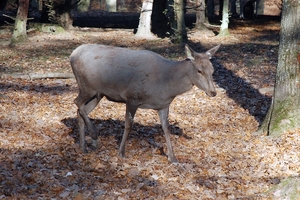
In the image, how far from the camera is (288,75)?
1007 centimetres

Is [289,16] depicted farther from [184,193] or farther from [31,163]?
[31,163]

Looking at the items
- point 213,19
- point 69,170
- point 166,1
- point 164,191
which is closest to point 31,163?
point 69,170

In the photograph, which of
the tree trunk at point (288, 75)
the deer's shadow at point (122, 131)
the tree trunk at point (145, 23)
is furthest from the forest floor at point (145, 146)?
the tree trunk at point (145, 23)

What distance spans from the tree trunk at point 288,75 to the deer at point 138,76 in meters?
2.11

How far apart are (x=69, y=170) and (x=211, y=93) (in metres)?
2.77

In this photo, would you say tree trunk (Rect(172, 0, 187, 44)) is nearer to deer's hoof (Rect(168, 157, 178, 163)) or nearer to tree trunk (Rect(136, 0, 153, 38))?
tree trunk (Rect(136, 0, 153, 38))

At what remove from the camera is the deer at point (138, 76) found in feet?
28.6

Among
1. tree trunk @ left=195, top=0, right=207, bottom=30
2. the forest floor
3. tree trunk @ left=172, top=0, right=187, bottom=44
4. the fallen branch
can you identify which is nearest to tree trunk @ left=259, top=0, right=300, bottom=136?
the forest floor

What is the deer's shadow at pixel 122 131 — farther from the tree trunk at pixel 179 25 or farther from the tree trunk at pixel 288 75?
the tree trunk at pixel 179 25

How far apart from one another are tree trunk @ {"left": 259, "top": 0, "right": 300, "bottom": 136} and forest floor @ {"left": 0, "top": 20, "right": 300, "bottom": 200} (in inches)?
11.7

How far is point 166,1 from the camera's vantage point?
25.6 m

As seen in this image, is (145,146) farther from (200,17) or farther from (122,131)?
(200,17)

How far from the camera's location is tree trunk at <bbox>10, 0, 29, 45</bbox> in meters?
19.6

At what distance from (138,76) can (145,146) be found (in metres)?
1.75
